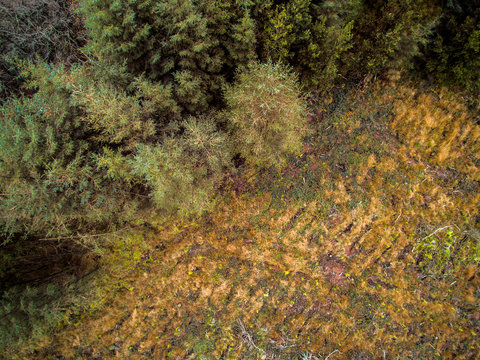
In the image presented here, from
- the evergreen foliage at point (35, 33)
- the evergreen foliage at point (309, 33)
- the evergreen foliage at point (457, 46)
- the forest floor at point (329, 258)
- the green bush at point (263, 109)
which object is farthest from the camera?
the evergreen foliage at point (35, 33)

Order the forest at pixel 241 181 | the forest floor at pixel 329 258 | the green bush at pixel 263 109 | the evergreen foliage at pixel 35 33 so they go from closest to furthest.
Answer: the forest at pixel 241 181 < the green bush at pixel 263 109 < the forest floor at pixel 329 258 < the evergreen foliage at pixel 35 33

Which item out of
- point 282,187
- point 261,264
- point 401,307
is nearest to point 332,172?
point 282,187

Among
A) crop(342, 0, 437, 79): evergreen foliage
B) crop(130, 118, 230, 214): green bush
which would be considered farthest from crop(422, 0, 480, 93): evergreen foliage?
crop(130, 118, 230, 214): green bush

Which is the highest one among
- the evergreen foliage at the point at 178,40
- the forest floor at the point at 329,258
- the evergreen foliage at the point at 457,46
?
the evergreen foliage at the point at 457,46

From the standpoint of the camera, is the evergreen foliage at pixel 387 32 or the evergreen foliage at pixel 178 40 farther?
the evergreen foliage at pixel 387 32

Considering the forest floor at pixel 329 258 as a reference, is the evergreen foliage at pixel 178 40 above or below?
above

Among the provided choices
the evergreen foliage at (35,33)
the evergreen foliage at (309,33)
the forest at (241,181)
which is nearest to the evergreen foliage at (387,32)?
the forest at (241,181)

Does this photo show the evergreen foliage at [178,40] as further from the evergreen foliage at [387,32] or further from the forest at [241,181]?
the evergreen foliage at [387,32]
